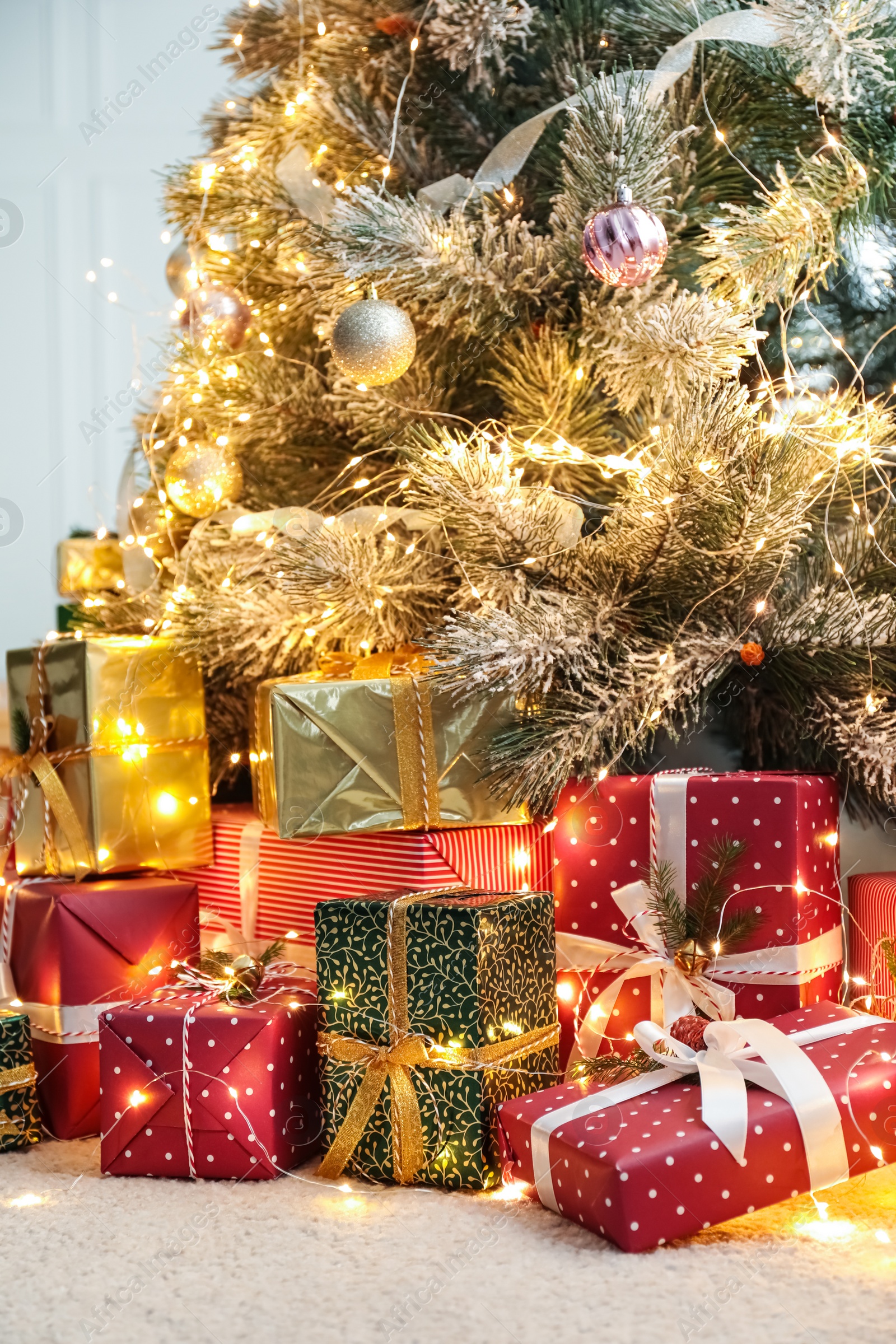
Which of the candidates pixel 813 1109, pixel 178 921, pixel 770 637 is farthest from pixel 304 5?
pixel 813 1109

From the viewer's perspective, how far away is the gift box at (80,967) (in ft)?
3.32

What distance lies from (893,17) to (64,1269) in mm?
1215

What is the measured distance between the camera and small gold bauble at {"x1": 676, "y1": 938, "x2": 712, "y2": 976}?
0.88 m

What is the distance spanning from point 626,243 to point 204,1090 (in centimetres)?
75

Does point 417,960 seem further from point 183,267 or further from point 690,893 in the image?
point 183,267

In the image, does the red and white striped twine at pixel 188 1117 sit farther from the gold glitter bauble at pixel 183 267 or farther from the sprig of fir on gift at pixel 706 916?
the gold glitter bauble at pixel 183 267

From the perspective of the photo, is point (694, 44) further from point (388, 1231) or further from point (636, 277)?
point (388, 1231)

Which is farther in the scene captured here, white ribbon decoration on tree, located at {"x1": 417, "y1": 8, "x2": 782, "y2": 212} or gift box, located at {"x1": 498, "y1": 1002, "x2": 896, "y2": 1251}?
white ribbon decoration on tree, located at {"x1": 417, "y1": 8, "x2": 782, "y2": 212}

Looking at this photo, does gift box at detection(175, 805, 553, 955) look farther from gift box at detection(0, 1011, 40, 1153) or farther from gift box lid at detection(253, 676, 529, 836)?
gift box at detection(0, 1011, 40, 1153)

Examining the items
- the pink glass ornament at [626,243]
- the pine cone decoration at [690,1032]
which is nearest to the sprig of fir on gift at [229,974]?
the pine cone decoration at [690,1032]

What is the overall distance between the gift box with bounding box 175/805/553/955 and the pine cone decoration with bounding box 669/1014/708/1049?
0.74 feet

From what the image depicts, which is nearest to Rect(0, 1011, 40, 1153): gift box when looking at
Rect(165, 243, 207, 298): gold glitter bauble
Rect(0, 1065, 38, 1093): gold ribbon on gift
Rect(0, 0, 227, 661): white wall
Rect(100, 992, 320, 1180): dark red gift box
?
Rect(0, 1065, 38, 1093): gold ribbon on gift

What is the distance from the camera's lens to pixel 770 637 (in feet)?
3.18

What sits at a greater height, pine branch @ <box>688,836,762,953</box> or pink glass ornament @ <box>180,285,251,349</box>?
pink glass ornament @ <box>180,285,251,349</box>
